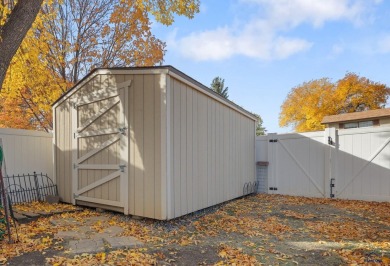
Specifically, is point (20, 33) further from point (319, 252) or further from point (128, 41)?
point (128, 41)

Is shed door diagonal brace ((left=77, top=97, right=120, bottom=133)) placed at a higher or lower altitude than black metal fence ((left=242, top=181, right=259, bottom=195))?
higher

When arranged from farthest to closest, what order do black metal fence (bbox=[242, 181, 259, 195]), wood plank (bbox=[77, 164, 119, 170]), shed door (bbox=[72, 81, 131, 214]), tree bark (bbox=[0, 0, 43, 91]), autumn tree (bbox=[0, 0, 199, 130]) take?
autumn tree (bbox=[0, 0, 199, 130]), black metal fence (bbox=[242, 181, 259, 195]), wood plank (bbox=[77, 164, 119, 170]), shed door (bbox=[72, 81, 131, 214]), tree bark (bbox=[0, 0, 43, 91])

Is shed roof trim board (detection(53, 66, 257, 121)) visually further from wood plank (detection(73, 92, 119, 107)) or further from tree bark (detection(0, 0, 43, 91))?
tree bark (detection(0, 0, 43, 91))

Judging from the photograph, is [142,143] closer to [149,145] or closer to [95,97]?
[149,145]

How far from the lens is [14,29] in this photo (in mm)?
3662

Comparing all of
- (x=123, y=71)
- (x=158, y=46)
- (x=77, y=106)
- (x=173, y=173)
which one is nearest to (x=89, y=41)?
(x=158, y=46)

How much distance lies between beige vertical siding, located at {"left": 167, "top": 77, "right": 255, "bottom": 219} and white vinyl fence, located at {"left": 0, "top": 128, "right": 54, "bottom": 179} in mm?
3522

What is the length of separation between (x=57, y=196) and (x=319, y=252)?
517cm

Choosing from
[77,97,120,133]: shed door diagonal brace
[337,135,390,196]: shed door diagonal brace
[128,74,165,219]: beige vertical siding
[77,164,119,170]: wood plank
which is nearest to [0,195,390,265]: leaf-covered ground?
[128,74,165,219]: beige vertical siding

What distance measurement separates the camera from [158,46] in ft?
31.9

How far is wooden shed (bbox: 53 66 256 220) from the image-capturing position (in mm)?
4367

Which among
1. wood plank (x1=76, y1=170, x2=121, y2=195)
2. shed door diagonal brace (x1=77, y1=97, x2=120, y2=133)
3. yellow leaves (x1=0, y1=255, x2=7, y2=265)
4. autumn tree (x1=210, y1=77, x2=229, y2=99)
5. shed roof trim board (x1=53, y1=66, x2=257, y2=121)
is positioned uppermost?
autumn tree (x1=210, y1=77, x2=229, y2=99)

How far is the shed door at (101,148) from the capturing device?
4754 millimetres

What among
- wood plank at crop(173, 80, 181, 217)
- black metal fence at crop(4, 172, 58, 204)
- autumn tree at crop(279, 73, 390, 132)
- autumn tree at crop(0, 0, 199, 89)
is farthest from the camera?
autumn tree at crop(279, 73, 390, 132)
